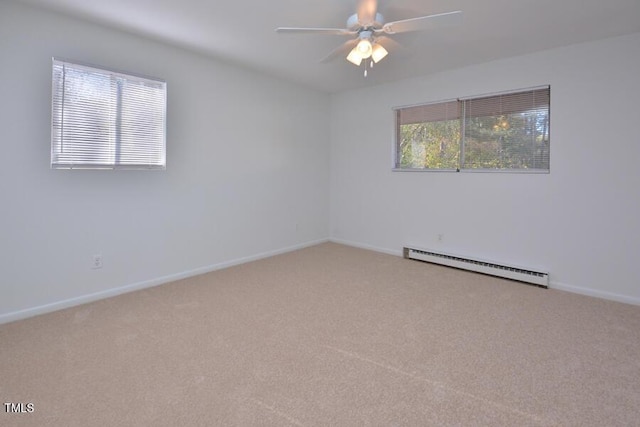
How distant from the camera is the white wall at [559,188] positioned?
3133 mm

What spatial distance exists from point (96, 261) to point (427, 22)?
3341mm

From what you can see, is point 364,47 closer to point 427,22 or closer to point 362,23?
point 362,23

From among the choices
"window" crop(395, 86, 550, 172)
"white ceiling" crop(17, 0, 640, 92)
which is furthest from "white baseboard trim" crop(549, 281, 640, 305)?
"white ceiling" crop(17, 0, 640, 92)

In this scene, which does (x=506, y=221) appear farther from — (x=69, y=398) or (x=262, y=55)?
(x=69, y=398)

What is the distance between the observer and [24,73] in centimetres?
262

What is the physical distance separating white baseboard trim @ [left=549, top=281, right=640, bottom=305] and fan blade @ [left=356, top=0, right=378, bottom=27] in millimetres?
3194

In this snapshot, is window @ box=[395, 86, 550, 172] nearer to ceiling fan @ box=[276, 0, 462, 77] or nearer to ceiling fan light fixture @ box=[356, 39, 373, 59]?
ceiling fan @ box=[276, 0, 462, 77]

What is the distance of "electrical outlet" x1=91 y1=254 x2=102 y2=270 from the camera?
3.04 metres

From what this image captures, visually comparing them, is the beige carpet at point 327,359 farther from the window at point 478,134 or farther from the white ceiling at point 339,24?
the white ceiling at point 339,24

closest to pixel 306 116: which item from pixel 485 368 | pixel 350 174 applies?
pixel 350 174

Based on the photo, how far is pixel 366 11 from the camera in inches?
90.0

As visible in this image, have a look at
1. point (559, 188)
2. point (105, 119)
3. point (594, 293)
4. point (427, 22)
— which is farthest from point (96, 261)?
point (594, 293)

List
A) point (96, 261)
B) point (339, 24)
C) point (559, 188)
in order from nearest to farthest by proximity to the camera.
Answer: point (339, 24), point (96, 261), point (559, 188)

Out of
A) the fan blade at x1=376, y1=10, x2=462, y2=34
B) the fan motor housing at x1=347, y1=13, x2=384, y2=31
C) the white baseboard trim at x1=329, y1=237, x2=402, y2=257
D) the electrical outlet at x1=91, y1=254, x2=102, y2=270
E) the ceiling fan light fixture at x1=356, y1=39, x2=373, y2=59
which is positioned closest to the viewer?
the fan blade at x1=376, y1=10, x2=462, y2=34
